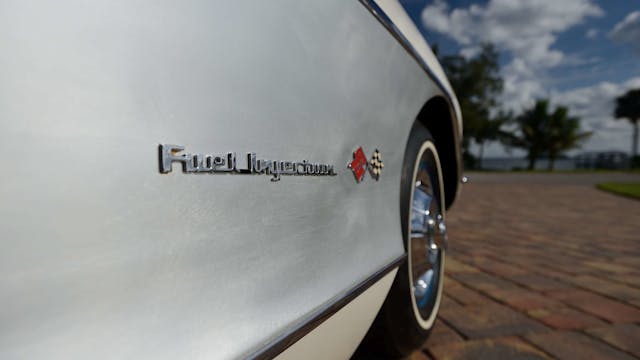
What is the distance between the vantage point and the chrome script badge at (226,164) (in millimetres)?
510

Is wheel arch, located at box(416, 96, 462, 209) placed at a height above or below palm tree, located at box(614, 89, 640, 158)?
below

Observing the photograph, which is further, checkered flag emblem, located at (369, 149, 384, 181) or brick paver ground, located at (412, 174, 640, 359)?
brick paver ground, located at (412, 174, 640, 359)

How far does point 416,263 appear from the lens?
1.62 metres

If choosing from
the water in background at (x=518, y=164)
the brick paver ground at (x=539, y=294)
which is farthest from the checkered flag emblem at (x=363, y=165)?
the water in background at (x=518, y=164)

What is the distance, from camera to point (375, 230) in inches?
43.8

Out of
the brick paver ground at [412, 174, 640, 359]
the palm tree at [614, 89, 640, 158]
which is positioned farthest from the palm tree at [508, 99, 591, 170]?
the brick paver ground at [412, 174, 640, 359]

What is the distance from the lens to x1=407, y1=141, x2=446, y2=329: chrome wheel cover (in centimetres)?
162

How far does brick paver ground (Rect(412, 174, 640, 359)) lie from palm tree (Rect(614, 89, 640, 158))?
47455 mm

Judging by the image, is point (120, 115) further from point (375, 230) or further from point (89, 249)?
point (375, 230)

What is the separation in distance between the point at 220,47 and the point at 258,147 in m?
0.15

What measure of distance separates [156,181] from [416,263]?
128 cm

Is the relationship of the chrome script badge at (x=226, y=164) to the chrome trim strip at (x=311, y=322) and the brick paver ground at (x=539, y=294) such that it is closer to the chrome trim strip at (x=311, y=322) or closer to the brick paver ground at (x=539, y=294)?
the chrome trim strip at (x=311, y=322)

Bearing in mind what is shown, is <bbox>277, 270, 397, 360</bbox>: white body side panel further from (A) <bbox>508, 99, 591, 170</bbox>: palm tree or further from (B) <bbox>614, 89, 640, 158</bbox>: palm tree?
(B) <bbox>614, 89, 640, 158</bbox>: palm tree

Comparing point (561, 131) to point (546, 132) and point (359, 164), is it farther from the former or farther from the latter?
point (359, 164)
